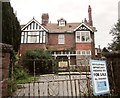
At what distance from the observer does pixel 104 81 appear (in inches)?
201

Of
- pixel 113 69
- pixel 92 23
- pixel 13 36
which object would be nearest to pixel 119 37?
pixel 92 23

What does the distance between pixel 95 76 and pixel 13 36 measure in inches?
362

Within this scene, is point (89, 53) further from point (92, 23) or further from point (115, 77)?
point (115, 77)

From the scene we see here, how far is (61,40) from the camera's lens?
96.8ft

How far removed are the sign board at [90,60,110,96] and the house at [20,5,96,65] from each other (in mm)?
21749

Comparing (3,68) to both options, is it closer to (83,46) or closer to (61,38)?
(83,46)

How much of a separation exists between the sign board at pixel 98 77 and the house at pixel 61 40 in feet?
71.4

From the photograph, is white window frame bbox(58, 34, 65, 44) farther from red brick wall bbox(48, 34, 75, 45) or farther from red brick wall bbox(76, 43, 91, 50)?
red brick wall bbox(76, 43, 91, 50)

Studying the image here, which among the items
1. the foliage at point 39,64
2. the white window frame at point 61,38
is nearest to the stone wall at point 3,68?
the foliage at point 39,64

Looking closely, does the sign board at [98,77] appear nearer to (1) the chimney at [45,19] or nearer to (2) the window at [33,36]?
(2) the window at [33,36]

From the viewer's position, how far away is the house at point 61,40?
27969mm

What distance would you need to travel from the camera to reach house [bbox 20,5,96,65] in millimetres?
27969

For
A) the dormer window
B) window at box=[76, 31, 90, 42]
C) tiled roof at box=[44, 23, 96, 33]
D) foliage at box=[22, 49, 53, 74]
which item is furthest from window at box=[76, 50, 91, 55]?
foliage at box=[22, 49, 53, 74]

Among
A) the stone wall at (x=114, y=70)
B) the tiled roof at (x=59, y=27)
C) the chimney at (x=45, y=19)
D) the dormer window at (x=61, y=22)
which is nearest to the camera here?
the stone wall at (x=114, y=70)
